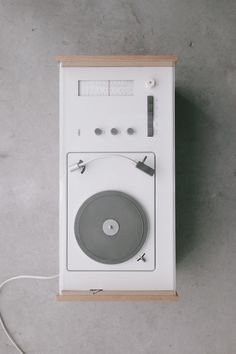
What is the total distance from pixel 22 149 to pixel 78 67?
0.51 metres

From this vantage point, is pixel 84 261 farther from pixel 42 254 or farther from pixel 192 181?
pixel 192 181

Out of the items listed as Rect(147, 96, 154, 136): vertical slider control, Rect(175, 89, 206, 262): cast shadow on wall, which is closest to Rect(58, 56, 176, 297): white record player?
Rect(147, 96, 154, 136): vertical slider control

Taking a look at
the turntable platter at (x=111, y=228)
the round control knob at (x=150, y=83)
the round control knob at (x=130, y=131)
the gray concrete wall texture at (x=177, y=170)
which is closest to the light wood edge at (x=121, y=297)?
the turntable platter at (x=111, y=228)

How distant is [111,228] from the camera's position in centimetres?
131

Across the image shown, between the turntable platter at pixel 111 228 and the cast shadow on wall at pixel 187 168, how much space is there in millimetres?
364

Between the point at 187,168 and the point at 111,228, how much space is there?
522 millimetres

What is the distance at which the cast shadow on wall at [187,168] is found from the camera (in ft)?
5.34

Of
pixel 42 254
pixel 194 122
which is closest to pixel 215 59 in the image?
pixel 194 122

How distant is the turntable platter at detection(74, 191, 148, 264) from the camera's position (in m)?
1.32

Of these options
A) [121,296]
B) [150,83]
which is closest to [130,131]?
[150,83]

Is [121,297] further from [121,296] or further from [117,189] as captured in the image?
[117,189]

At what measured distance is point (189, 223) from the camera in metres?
1.63

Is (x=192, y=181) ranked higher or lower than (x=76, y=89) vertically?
lower

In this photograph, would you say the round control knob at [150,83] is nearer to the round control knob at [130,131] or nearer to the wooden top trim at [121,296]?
the round control knob at [130,131]
